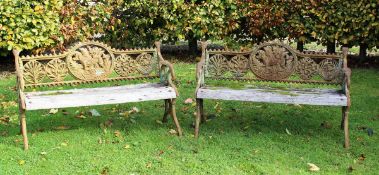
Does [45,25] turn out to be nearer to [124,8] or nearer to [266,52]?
[124,8]

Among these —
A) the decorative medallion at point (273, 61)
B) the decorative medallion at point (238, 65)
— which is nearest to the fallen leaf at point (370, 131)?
the decorative medallion at point (273, 61)

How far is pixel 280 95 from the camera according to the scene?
5.05 metres

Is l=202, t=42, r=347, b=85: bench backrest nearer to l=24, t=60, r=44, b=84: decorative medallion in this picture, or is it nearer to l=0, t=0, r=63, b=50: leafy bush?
l=24, t=60, r=44, b=84: decorative medallion

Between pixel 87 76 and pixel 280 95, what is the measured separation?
2059mm

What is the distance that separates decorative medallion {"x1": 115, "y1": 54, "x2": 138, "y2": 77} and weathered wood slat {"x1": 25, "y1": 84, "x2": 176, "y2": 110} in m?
0.23

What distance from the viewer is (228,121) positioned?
18.8ft

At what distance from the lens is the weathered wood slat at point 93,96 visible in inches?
189

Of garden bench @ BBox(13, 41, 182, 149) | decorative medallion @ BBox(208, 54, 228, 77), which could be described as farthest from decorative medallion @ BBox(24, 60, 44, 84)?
decorative medallion @ BBox(208, 54, 228, 77)

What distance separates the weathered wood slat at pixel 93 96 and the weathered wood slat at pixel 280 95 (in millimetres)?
440

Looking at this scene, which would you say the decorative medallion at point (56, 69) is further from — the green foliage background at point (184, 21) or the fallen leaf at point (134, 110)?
the green foliage background at point (184, 21)

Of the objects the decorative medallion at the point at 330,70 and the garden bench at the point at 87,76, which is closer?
the garden bench at the point at 87,76

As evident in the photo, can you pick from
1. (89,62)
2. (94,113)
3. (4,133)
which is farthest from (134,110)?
(4,133)

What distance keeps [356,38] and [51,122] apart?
16.8ft

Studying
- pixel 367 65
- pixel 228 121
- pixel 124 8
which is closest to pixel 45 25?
pixel 124 8
